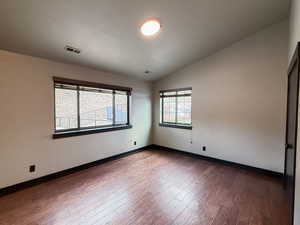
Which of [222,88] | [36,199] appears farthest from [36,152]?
[222,88]

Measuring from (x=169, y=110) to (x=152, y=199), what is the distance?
297 centimetres

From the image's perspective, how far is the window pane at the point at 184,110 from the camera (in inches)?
171

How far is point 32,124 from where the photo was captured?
2.61m

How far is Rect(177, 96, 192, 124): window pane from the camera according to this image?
434cm

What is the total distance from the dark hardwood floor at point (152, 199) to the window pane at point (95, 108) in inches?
43.7

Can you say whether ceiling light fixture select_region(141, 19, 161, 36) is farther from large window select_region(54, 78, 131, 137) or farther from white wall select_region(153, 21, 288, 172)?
white wall select_region(153, 21, 288, 172)

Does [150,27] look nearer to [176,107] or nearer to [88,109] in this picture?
[88,109]

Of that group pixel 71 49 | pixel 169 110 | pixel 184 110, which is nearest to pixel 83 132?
→ pixel 71 49

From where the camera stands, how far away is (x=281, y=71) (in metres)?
2.88

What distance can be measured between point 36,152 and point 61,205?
112 cm

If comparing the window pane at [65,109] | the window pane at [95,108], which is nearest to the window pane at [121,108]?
the window pane at [95,108]

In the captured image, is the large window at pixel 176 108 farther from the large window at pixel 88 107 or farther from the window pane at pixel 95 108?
the window pane at pixel 95 108

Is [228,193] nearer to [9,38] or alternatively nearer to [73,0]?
[73,0]

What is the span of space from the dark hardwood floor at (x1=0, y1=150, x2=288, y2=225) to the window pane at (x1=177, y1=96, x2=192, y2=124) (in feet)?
4.98
